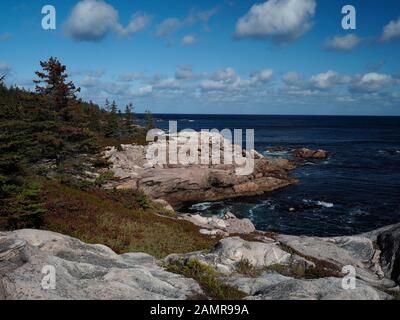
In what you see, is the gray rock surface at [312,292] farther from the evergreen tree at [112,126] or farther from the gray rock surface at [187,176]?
the evergreen tree at [112,126]

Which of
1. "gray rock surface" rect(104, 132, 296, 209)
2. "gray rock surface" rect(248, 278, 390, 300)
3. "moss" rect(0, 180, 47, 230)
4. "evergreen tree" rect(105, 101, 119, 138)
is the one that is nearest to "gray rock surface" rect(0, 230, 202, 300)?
"gray rock surface" rect(248, 278, 390, 300)

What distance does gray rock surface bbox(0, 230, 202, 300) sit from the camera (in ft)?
24.4

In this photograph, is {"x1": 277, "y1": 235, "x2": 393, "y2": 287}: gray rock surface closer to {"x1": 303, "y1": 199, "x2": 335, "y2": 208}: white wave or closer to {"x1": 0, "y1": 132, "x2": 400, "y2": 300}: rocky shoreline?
{"x1": 0, "y1": 132, "x2": 400, "y2": 300}: rocky shoreline

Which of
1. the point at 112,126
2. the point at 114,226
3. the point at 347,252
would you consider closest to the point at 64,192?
the point at 114,226

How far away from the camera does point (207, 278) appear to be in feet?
32.7

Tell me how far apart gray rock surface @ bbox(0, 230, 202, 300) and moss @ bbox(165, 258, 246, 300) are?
14.8 inches

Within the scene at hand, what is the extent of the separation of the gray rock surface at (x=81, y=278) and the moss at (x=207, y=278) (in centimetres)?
38

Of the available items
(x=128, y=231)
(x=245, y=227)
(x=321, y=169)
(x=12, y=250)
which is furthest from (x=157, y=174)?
(x=12, y=250)

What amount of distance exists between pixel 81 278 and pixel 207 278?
3.49m

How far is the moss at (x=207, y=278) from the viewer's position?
877cm

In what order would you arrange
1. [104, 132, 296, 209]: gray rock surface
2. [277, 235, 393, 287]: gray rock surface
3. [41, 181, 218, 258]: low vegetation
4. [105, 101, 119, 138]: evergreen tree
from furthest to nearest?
[105, 101, 119, 138]: evergreen tree < [104, 132, 296, 209]: gray rock surface < [277, 235, 393, 287]: gray rock surface < [41, 181, 218, 258]: low vegetation

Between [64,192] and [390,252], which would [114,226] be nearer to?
[64,192]
